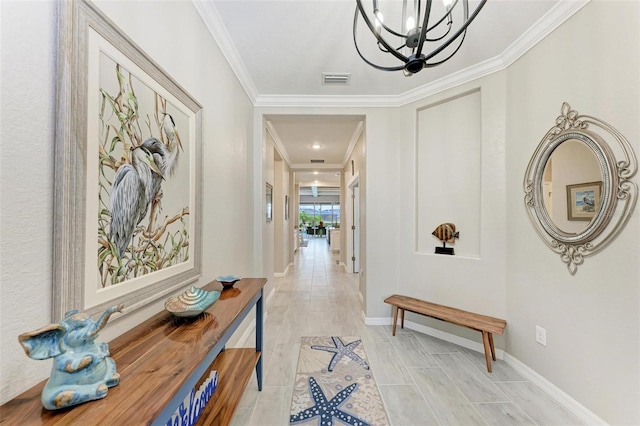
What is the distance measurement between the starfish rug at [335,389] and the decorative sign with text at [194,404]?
2.04 feet

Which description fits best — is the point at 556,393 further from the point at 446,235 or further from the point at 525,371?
the point at 446,235

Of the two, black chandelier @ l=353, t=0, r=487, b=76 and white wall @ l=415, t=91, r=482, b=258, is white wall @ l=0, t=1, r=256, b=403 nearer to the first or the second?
black chandelier @ l=353, t=0, r=487, b=76

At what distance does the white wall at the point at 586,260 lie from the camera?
1.34m

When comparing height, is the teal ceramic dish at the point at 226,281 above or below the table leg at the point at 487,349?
above

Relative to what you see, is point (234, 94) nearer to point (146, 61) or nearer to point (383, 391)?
point (146, 61)

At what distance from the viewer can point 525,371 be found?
199cm

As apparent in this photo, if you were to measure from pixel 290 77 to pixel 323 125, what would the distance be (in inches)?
48.6

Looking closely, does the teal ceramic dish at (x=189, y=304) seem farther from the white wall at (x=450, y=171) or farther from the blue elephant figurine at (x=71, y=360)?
the white wall at (x=450, y=171)

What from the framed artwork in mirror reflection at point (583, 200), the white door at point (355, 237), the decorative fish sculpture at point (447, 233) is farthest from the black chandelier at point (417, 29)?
the white door at point (355, 237)

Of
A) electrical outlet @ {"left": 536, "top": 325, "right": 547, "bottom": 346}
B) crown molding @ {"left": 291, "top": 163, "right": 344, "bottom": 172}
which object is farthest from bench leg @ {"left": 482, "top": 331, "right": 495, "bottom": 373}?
crown molding @ {"left": 291, "top": 163, "right": 344, "bottom": 172}

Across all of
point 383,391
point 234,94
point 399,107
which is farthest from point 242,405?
point 399,107

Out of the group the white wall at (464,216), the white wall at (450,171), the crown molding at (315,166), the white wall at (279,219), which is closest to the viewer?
the white wall at (464,216)

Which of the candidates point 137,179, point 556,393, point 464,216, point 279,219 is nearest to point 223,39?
point 137,179

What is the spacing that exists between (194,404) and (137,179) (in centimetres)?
108
